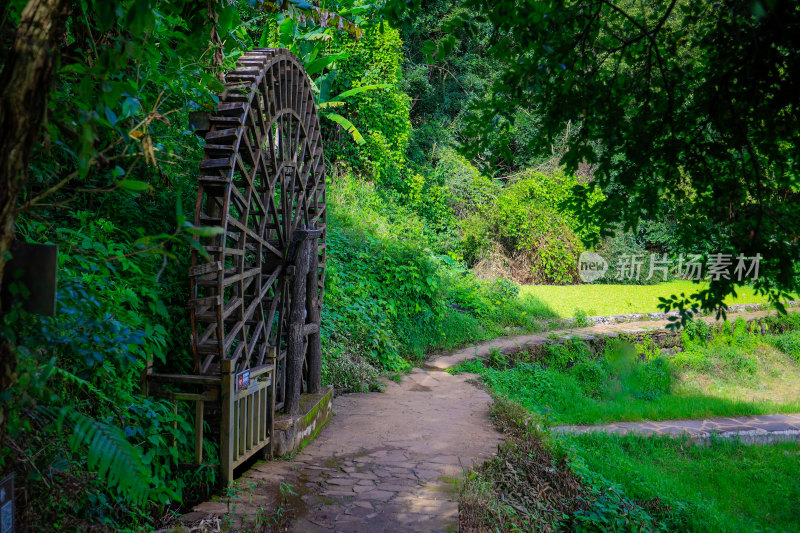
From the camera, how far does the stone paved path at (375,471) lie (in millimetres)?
4059

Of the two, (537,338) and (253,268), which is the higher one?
(253,268)

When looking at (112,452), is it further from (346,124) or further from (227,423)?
(346,124)

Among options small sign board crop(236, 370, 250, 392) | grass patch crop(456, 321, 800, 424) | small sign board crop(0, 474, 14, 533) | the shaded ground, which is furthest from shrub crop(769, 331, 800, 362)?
small sign board crop(0, 474, 14, 533)

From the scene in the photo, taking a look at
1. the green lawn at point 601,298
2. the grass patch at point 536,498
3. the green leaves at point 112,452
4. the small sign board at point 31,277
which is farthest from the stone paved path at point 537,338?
the small sign board at point 31,277

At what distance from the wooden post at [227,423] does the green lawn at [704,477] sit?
3.71 metres

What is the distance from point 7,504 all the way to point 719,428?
1074 centimetres

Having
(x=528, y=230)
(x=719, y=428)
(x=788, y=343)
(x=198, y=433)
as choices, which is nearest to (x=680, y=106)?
(x=198, y=433)

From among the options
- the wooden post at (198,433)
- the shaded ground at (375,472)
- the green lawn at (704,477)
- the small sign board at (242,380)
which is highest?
A: the small sign board at (242,380)

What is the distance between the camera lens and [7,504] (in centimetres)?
221

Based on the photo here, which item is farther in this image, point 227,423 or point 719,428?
point 719,428

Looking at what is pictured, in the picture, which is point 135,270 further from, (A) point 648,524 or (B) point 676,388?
(B) point 676,388

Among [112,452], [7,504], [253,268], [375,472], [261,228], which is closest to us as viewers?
[112,452]

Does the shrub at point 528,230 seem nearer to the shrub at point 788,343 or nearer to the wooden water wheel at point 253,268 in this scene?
the shrub at point 788,343

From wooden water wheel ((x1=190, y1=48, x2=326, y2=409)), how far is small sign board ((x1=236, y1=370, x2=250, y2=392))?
13 centimetres
